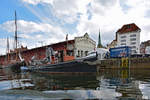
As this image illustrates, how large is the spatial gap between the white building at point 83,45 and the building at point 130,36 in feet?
75.5

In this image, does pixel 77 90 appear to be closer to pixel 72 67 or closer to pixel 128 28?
pixel 72 67

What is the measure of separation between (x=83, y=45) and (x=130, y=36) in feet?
96.0

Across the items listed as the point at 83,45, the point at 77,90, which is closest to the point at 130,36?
the point at 83,45

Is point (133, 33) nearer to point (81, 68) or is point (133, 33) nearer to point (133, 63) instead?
point (133, 63)

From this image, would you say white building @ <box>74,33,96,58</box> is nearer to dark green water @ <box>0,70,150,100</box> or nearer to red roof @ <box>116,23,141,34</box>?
dark green water @ <box>0,70,150,100</box>

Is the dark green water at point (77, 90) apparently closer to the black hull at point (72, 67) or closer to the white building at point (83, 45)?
the black hull at point (72, 67)

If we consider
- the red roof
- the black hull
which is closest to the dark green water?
the black hull

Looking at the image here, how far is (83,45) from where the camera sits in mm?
36344

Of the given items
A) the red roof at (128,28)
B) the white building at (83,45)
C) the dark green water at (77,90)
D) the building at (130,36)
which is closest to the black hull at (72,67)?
the dark green water at (77,90)

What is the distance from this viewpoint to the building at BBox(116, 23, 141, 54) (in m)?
53.3

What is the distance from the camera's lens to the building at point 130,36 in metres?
53.3

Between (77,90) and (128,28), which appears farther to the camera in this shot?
(128,28)

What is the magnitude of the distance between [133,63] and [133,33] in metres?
30.4

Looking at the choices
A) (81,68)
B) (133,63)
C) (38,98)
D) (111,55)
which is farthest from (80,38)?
(38,98)
